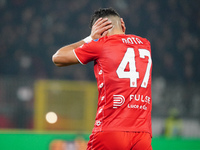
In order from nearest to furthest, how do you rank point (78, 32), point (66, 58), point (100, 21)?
point (66, 58), point (100, 21), point (78, 32)

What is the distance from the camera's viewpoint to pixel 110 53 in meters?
2.45

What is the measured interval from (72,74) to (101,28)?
24.5 ft

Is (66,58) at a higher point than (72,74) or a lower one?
lower

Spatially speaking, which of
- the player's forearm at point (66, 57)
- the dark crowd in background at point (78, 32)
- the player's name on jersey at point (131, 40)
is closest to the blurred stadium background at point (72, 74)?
the dark crowd in background at point (78, 32)

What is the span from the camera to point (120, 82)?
242 cm

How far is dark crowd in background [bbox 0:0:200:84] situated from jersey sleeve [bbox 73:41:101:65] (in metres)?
7.28

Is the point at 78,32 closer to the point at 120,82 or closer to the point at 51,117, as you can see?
the point at 51,117

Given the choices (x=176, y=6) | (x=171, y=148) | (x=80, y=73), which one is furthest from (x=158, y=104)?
(x=176, y=6)

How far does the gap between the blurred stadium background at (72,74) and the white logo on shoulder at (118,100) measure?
375 cm

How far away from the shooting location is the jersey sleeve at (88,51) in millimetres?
2471

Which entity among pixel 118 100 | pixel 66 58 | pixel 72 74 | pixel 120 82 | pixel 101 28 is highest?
pixel 72 74

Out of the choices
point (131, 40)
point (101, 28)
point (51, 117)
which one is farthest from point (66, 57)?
point (51, 117)

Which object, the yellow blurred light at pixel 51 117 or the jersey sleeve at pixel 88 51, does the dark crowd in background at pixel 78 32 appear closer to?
the yellow blurred light at pixel 51 117

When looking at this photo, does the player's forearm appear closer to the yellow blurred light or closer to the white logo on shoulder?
the white logo on shoulder
